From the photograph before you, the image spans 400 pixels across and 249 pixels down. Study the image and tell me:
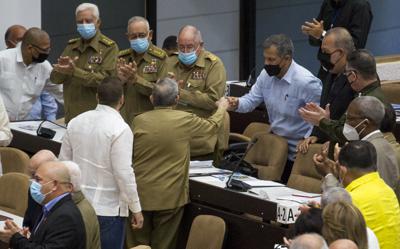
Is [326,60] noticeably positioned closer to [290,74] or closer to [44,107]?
[290,74]

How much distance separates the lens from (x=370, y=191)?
6.61m

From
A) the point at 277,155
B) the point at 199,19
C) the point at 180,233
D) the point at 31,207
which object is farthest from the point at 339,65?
the point at 199,19

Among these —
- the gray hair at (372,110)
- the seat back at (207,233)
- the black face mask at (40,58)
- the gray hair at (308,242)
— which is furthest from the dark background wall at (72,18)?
the gray hair at (308,242)

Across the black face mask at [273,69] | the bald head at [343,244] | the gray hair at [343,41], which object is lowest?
the bald head at [343,244]

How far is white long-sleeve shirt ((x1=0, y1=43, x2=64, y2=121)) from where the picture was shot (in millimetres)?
10891

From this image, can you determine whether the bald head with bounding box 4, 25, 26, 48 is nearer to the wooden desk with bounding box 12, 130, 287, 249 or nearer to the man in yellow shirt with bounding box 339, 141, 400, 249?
the wooden desk with bounding box 12, 130, 287, 249

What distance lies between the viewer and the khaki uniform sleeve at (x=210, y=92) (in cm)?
965

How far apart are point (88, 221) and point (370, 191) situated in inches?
67.3

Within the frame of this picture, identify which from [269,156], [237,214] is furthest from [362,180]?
[269,156]

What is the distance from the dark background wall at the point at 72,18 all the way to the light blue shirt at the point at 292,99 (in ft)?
14.1

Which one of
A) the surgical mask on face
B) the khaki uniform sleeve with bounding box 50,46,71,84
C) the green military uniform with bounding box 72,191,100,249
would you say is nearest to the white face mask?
the green military uniform with bounding box 72,191,100,249

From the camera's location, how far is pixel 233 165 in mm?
9359

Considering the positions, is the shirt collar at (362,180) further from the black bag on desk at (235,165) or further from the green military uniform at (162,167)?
the black bag on desk at (235,165)

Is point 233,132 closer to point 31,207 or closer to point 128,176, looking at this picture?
point 128,176
